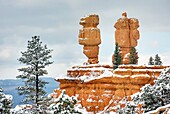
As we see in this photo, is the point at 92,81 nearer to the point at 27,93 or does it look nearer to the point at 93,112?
the point at 93,112

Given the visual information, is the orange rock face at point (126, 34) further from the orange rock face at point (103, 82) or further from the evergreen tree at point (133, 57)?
the orange rock face at point (103, 82)

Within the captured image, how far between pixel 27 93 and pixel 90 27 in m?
35.0

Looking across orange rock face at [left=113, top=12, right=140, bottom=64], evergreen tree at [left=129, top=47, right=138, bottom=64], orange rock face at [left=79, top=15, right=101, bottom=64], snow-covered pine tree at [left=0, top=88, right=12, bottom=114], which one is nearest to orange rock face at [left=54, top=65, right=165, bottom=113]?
evergreen tree at [left=129, top=47, right=138, bottom=64]

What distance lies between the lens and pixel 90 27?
74.5 meters

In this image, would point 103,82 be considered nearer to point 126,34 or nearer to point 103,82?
point 103,82

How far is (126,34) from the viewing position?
79.1 meters

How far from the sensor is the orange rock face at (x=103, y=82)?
2117 inches

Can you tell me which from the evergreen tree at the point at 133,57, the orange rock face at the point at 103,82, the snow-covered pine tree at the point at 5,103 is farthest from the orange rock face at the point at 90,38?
the snow-covered pine tree at the point at 5,103

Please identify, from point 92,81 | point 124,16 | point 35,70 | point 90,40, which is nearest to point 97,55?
point 90,40

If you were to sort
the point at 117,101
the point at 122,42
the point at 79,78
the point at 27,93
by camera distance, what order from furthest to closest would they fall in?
the point at 122,42 → the point at 79,78 → the point at 117,101 → the point at 27,93

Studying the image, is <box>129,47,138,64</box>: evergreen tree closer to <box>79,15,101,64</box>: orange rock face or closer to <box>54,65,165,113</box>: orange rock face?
<box>79,15,101,64</box>: orange rock face

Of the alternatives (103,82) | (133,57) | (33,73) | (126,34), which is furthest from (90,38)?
(33,73)

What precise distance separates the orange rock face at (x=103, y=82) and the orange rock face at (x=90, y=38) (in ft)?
37.8

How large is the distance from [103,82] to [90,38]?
1713 centimetres
